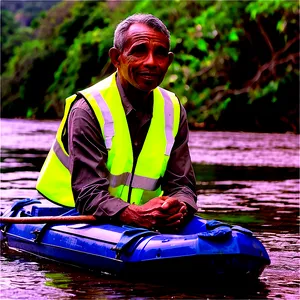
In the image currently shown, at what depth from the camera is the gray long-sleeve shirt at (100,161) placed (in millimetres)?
6082

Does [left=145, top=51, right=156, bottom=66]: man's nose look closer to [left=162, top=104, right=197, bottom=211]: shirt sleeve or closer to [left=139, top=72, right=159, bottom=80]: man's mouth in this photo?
[left=139, top=72, right=159, bottom=80]: man's mouth

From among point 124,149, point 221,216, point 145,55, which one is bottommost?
point 221,216

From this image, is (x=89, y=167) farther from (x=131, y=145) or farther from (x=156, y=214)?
(x=156, y=214)

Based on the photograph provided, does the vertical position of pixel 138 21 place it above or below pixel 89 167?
above

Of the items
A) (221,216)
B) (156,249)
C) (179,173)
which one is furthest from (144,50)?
(221,216)

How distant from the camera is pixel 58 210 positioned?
7152 mm

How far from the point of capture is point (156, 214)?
5.91m

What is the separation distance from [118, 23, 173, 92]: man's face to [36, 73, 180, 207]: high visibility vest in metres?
0.24

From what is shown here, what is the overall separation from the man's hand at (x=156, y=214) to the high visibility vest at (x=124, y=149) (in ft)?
1.05

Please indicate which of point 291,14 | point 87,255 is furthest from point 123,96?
point 291,14

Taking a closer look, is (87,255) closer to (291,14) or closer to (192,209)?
(192,209)

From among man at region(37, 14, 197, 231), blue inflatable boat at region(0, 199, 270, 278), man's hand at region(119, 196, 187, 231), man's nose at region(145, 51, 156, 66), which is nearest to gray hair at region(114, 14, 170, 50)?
man at region(37, 14, 197, 231)

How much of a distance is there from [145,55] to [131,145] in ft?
1.80

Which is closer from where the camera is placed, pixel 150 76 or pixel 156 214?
pixel 156 214
